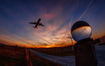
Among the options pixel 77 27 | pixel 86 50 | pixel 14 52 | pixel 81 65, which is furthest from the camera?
pixel 14 52

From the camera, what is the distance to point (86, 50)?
1.05 metres

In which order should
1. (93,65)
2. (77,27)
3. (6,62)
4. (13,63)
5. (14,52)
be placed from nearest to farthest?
(93,65)
(77,27)
(6,62)
(13,63)
(14,52)

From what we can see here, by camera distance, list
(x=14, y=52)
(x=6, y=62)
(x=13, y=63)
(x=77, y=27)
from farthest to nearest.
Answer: (x=14, y=52), (x=13, y=63), (x=6, y=62), (x=77, y=27)

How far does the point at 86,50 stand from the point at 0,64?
10.8ft

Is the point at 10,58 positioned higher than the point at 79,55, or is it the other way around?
the point at 79,55

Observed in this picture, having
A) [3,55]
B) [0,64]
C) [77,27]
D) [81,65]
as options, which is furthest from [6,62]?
[77,27]

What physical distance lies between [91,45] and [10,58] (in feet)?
11.2

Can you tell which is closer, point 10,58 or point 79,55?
point 79,55

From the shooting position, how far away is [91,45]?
38.2 inches

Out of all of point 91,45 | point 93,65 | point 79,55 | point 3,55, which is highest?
point 91,45

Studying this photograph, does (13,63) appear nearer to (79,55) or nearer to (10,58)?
(10,58)

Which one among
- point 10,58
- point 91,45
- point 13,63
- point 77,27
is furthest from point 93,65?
point 10,58

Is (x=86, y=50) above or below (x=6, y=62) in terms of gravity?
above

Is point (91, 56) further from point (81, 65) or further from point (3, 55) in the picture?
point (3, 55)
